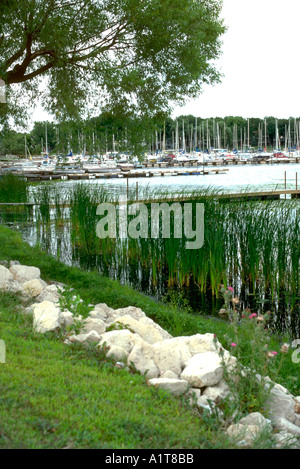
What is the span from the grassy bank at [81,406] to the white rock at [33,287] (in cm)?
171

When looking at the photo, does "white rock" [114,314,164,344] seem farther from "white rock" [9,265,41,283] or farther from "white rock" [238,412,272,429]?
"white rock" [9,265,41,283]

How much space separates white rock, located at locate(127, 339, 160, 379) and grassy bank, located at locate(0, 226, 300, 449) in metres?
0.19

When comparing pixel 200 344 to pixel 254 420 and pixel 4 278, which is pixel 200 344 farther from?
pixel 4 278

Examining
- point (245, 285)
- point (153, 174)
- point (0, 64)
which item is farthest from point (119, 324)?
point (153, 174)

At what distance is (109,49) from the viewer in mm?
11281

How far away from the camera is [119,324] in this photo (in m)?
4.83

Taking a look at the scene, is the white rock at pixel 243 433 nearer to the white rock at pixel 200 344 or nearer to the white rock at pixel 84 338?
the white rock at pixel 200 344

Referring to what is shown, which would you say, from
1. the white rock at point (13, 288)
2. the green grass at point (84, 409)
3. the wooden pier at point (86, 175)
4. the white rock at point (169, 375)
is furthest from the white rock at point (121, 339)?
the wooden pier at point (86, 175)

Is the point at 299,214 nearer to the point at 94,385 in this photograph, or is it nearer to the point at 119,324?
the point at 119,324

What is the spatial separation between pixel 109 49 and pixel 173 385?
9.43 m

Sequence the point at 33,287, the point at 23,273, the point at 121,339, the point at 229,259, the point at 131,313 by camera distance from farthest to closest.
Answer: the point at 229,259, the point at 23,273, the point at 33,287, the point at 131,313, the point at 121,339

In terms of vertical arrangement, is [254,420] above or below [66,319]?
below

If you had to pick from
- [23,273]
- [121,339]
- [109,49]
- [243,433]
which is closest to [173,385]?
[243,433]

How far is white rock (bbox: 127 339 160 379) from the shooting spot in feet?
12.3
